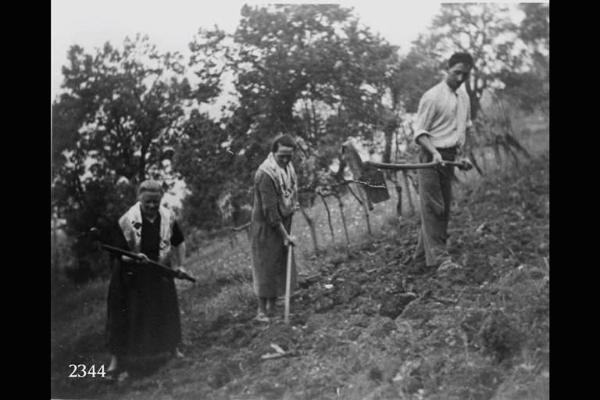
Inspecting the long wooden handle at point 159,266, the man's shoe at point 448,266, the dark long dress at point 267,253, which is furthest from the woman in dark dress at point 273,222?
the man's shoe at point 448,266

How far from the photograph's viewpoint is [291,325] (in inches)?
185

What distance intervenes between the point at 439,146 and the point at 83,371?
3.00 metres

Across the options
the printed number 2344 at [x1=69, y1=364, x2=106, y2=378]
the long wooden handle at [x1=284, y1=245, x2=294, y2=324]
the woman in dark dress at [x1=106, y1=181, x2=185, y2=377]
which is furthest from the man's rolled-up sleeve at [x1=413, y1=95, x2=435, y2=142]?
the printed number 2344 at [x1=69, y1=364, x2=106, y2=378]

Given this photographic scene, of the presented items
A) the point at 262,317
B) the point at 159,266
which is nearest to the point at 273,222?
the point at 262,317

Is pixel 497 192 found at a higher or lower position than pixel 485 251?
higher

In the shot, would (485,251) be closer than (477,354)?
No

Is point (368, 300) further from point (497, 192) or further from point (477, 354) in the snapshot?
point (497, 192)

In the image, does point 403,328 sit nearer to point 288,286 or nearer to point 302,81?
point 288,286

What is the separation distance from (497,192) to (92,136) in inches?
119

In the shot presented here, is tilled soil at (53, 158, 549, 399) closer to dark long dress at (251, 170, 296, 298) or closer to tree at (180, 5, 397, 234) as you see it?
dark long dress at (251, 170, 296, 298)
